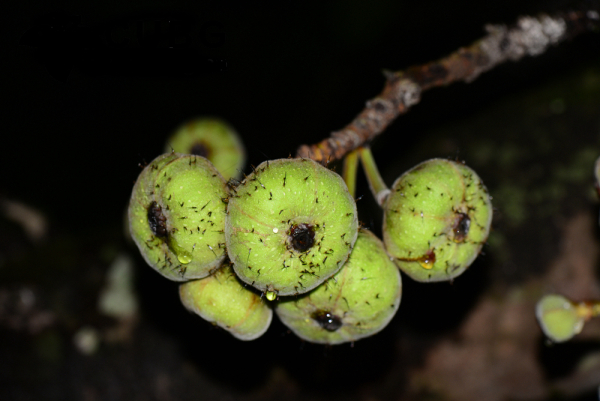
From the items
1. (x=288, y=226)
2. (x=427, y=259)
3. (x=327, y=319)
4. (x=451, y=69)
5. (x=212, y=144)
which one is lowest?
(x=327, y=319)

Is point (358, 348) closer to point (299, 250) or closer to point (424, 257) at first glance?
point (424, 257)

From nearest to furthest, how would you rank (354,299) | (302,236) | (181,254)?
(302,236), (181,254), (354,299)

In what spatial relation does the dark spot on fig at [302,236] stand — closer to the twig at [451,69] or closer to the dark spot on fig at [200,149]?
the twig at [451,69]

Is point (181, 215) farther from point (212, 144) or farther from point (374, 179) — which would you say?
point (212, 144)

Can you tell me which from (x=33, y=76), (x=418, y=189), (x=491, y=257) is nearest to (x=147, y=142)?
(x=33, y=76)

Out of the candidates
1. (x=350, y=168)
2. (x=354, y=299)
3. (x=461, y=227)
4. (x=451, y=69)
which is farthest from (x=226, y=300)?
Answer: (x=451, y=69)
